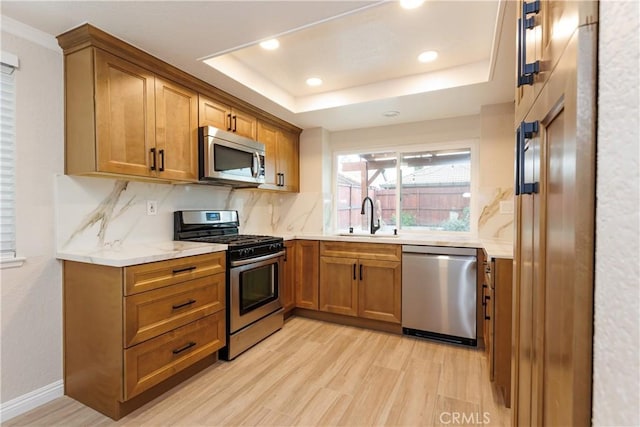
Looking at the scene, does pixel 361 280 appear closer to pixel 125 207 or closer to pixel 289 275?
pixel 289 275

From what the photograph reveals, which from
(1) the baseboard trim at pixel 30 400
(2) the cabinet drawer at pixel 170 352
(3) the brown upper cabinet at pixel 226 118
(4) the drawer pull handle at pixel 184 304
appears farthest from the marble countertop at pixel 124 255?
(3) the brown upper cabinet at pixel 226 118

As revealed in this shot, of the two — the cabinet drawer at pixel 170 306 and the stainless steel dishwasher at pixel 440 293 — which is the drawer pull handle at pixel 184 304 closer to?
the cabinet drawer at pixel 170 306

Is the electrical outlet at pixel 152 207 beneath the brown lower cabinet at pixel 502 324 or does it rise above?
above

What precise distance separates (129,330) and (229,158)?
4.95 ft

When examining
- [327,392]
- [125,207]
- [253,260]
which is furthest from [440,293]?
[125,207]

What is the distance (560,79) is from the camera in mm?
546

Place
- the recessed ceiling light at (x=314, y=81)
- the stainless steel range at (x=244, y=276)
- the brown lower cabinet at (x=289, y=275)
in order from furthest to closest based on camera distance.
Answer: the brown lower cabinet at (x=289, y=275) < the recessed ceiling light at (x=314, y=81) < the stainless steel range at (x=244, y=276)

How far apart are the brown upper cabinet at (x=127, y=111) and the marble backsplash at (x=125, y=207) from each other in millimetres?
213

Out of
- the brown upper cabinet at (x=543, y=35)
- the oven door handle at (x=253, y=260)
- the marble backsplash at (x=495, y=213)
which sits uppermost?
the brown upper cabinet at (x=543, y=35)

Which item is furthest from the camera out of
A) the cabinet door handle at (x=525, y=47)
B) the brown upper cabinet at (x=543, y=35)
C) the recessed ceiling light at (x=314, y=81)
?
the recessed ceiling light at (x=314, y=81)

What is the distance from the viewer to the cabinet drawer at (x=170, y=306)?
5.85 feet

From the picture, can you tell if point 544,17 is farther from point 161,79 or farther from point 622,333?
point 161,79

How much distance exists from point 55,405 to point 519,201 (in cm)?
268

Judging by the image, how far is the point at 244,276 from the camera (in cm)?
258
